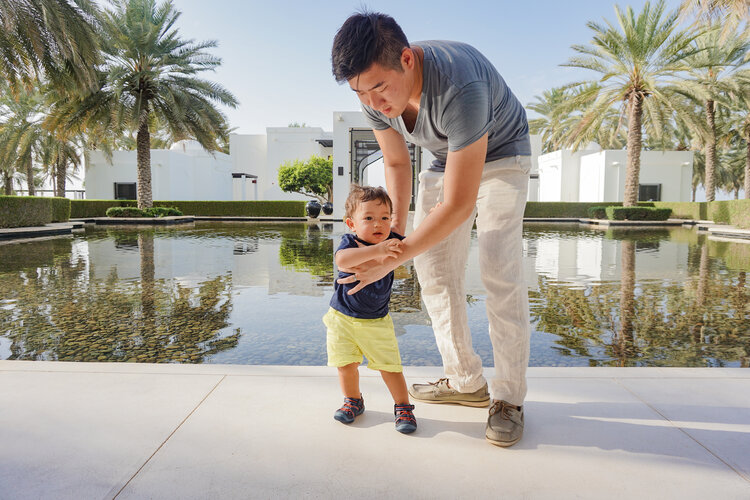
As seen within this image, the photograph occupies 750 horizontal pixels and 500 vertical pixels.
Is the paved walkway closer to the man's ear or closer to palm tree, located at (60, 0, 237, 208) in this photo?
the man's ear

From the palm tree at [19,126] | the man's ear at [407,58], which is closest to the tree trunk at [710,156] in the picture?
the man's ear at [407,58]

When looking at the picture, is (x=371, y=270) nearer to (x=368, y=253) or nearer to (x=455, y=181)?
(x=368, y=253)

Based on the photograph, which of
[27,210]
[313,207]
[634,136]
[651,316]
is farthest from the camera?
[313,207]

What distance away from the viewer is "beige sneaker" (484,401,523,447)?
168cm

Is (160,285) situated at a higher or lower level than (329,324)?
lower

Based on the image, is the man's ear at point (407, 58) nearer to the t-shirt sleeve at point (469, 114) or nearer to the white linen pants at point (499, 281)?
the t-shirt sleeve at point (469, 114)

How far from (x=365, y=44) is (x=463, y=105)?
1.14ft

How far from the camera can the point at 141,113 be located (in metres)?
18.6

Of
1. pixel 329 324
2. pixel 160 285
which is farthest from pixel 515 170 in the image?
pixel 160 285

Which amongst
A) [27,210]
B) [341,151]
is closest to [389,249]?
[27,210]

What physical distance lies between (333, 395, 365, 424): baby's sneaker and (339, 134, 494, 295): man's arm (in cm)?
54

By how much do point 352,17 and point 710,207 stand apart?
82.0ft

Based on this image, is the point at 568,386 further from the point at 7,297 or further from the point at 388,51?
the point at 7,297

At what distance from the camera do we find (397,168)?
2.12 meters
